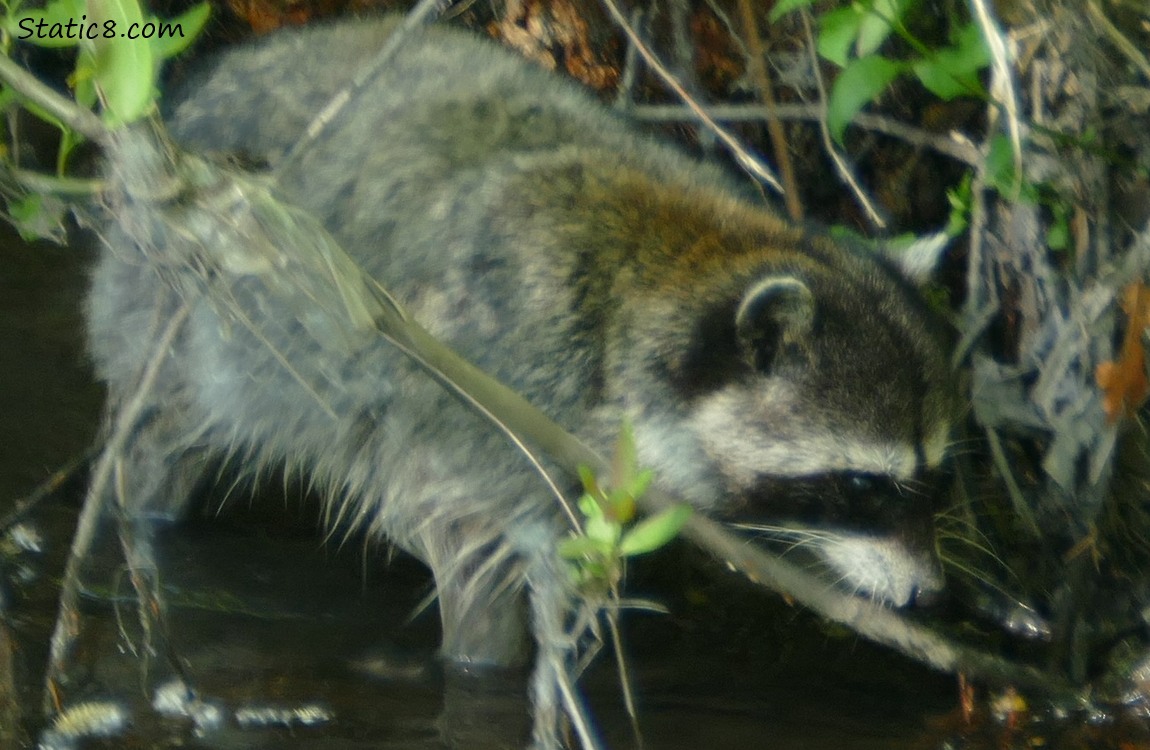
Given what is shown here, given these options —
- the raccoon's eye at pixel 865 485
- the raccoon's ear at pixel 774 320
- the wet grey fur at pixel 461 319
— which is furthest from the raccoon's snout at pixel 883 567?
the raccoon's ear at pixel 774 320

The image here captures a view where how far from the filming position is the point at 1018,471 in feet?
12.2

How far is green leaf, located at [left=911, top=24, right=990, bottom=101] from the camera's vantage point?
11.0ft

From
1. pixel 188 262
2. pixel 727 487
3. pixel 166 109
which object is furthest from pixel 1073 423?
pixel 166 109

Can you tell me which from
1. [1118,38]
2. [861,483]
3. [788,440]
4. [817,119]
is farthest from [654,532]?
[817,119]

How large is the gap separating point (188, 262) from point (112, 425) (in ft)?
4.10

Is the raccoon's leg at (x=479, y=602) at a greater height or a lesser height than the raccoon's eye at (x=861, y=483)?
lesser

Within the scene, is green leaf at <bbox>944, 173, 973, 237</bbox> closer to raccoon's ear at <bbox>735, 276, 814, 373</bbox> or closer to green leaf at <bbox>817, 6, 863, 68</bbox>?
green leaf at <bbox>817, 6, 863, 68</bbox>

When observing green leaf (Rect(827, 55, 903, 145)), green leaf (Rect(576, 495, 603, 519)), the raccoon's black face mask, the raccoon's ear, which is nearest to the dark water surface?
the raccoon's black face mask

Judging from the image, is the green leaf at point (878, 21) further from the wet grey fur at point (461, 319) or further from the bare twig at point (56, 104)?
the bare twig at point (56, 104)

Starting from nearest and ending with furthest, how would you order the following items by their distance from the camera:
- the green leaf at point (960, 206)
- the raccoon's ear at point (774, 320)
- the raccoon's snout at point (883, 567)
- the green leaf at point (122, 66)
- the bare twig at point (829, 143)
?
the green leaf at point (122, 66)
the raccoon's ear at point (774, 320)
the raccoon's snout at point (883, 567)
the green leaf at point (960, 206)
the bare twig at point (829, 143)

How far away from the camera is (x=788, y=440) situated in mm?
3150

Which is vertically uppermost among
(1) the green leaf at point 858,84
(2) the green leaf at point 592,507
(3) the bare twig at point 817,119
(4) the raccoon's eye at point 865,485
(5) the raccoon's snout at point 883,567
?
(1) the green leaf at point 858,84

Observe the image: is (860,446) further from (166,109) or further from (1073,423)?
(166,109)

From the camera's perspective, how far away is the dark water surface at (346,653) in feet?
10.6
